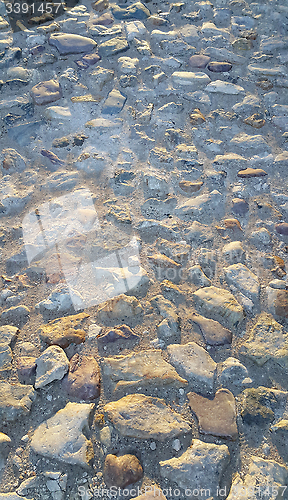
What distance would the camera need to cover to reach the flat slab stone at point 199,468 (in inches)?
56.9

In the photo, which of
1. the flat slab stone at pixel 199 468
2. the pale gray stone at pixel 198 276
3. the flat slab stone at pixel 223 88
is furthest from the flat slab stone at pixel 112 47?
the flat slab stone at pixel 199 468

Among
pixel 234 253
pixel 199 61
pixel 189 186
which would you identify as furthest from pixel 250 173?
pixel 199 61

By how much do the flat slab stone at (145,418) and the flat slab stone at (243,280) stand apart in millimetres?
801

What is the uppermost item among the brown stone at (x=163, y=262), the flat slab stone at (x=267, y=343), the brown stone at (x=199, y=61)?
the brown stone at (x=199, y=61)

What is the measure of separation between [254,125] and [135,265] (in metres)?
1.67

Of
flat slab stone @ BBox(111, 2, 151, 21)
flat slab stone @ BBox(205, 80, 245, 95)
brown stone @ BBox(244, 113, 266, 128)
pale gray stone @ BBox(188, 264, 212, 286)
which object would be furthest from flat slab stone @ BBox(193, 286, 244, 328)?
flat slab stone @ BBox(111, 2, 151, 21)

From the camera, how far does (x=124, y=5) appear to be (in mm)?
3836

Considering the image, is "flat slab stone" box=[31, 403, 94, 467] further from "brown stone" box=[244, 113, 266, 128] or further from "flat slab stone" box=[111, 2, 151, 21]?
"flat slab stone" box=[111, 2, 151, 21]

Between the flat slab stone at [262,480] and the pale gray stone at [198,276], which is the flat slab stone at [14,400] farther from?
the pale gray stone at [198,276]

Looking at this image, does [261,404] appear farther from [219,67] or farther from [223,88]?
[219,67]

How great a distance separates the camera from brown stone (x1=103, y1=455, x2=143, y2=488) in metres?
1.43

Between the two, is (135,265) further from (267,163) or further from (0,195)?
(267,163)

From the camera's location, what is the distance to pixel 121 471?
1440mm

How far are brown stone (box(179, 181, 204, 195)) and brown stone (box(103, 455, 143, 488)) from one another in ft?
5.59
